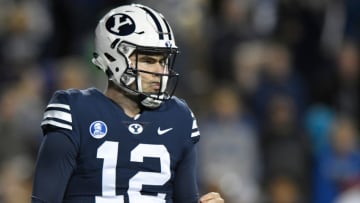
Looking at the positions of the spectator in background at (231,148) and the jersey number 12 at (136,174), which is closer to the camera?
the jersey number 12 at (136,174)

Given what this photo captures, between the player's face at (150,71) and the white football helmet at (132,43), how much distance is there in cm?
2

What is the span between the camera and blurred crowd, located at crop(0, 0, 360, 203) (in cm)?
1021

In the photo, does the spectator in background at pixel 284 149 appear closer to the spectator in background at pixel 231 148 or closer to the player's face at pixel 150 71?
the spectator in background at pixel 231 148

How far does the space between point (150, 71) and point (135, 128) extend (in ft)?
0.88

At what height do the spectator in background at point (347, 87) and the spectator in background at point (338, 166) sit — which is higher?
the spectator in background at point (347, 87)

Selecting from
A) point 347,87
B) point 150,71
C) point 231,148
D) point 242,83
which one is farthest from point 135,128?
point 347,87

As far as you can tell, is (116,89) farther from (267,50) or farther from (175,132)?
(267,50)

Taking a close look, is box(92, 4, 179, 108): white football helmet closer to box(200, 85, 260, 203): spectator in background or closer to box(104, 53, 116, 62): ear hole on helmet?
box(104, 53, 116, 62): ear hole on helmet

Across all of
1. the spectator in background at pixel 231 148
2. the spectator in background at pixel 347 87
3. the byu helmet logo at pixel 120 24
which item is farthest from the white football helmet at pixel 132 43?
the spectator in background at pixel 347 87

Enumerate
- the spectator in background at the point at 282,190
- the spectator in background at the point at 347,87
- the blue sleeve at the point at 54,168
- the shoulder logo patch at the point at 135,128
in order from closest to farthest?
the blue sleeve at the point at 54,168 → the shoulder logo patch at the point at 135,128 → the spectator in background at the point at 282,190 → the spectator in background at the point at 347,87

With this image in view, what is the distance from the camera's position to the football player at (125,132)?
5219mm

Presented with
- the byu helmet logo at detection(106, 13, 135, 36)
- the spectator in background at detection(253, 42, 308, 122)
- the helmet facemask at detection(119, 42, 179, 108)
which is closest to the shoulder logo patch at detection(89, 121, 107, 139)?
the helmet facemask at detection(119, 42, 179, 108)

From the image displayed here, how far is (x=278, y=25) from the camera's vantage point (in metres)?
12.2

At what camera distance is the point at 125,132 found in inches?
210
